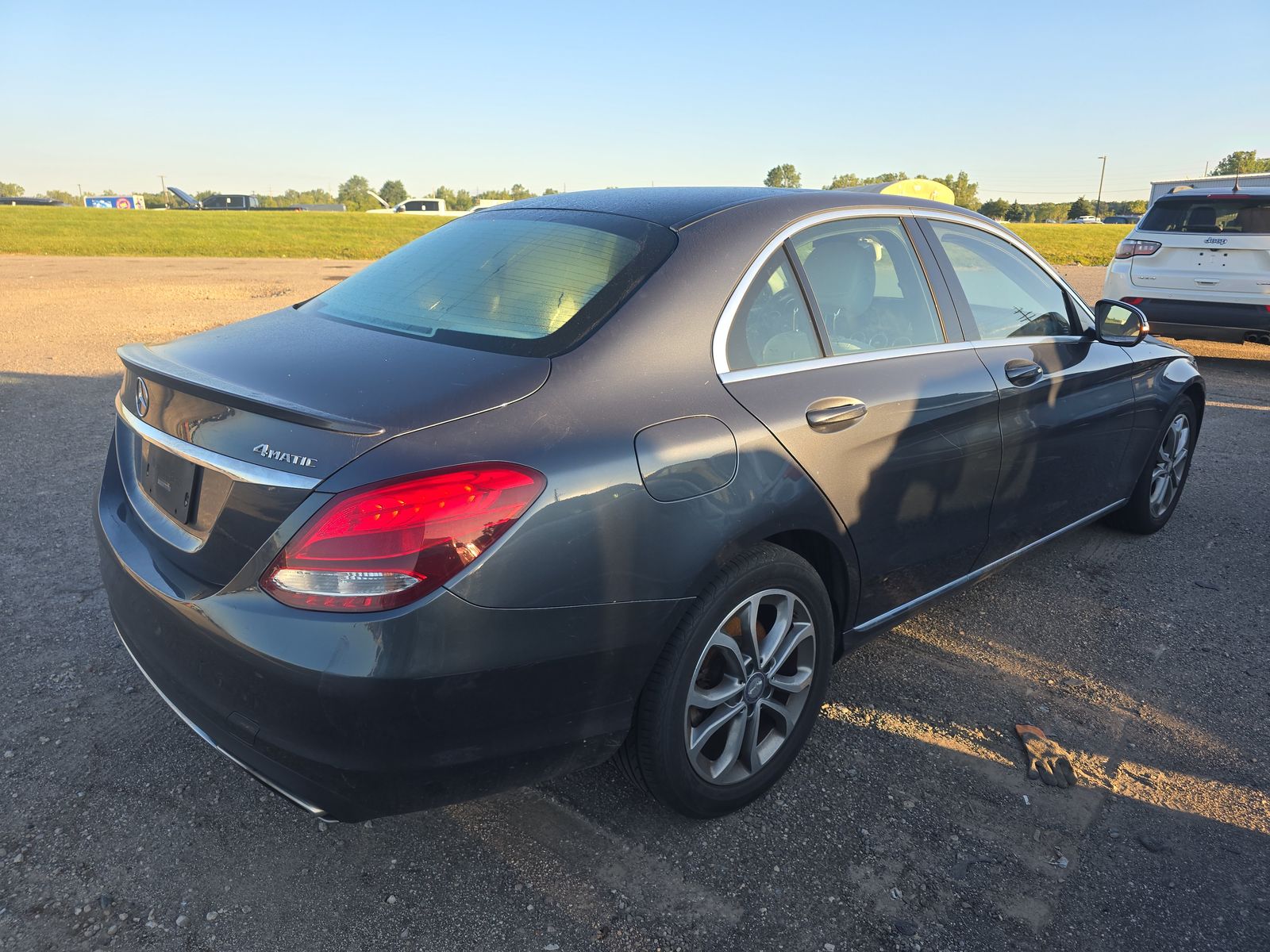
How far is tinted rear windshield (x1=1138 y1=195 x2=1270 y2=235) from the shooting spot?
333 inches

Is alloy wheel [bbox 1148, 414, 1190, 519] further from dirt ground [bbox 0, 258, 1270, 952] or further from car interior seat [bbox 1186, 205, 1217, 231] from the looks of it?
car interior seat [bbox 1186, 205, 1217, 231]

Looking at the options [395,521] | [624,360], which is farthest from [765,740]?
[395,521]

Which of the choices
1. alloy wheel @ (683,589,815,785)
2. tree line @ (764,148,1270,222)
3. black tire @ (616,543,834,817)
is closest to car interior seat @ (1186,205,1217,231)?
black tire @ (616,543,834,817)

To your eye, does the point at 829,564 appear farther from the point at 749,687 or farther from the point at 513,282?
the point at 513,282

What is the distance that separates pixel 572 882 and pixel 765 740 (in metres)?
0.68

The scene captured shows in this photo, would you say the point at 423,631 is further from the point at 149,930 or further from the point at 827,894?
the point at 827,894

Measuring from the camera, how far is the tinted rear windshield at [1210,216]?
27.7 feet

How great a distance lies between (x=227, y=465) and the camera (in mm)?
2014

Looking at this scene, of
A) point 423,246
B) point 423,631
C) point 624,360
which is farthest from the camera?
point 423,246

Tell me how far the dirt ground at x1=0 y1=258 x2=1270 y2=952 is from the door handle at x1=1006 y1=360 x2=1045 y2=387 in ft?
3.35

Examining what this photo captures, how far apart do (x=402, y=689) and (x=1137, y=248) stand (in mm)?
9405

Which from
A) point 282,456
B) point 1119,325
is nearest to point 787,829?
point 282,456

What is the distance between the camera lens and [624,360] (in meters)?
2.23

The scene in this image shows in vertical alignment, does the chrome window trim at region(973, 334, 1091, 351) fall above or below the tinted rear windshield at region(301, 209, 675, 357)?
below
